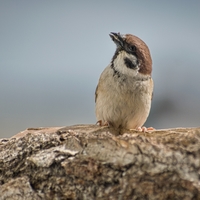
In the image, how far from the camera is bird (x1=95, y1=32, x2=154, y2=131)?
166 inches

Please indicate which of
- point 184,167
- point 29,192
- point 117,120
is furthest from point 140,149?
point 117,120

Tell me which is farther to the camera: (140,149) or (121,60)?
(121,60)

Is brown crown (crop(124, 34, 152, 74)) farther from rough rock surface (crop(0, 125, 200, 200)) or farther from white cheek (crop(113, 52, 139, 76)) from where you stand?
rough rock surface (crop(0, 125, 200, 200))

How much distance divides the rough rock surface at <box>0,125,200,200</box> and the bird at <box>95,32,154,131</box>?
4.93 ft

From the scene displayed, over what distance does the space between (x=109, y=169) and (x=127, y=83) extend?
178 cm

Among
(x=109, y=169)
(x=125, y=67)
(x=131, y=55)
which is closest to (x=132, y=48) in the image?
(x=131, y=55)

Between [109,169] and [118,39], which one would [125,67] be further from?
[109,169]

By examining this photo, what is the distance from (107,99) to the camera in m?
4.32

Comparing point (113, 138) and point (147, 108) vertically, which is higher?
point (147, 108)

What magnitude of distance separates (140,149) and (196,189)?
0.43 metres

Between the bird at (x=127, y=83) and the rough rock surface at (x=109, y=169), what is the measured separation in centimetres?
150

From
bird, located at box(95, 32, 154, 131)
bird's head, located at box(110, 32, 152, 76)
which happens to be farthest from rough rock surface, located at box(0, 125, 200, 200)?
bird's head, located at box(110, 32, 152, 76)

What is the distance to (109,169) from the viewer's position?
100 inches

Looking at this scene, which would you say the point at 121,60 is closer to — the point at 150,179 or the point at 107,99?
the point at 107,99
